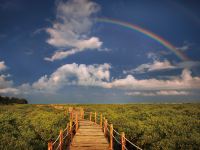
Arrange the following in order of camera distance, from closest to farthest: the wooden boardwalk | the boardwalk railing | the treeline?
1. the boardwalk railing
2. the wooden boardwalk
3. the treeline

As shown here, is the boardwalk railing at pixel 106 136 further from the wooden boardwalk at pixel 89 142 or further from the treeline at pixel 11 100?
the treeline at pixel 11 100

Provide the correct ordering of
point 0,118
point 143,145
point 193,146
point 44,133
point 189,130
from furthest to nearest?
point 0,118
point 44,133
point 189,130
point 143,145
point 193,146

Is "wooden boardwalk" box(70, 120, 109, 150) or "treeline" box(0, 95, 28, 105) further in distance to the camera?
"treeline" box(0, 95, 28, 105)

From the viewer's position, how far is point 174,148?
17625mm

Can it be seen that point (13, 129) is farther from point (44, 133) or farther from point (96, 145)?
point (96, 145)

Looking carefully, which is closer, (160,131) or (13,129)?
(160,131)

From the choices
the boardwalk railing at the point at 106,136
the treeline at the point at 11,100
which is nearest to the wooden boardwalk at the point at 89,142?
the boardwalk railing at the point at 106,136

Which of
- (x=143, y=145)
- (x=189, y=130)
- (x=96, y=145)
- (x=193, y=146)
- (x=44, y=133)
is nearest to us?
(x=193, y=146)

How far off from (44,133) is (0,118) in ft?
23.0

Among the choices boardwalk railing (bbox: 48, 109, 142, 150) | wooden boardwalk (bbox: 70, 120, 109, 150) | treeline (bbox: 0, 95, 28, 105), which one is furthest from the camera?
treeline (bbox: 0, 95, 28, 105)

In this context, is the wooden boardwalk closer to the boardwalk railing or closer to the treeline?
the boardwalk railing


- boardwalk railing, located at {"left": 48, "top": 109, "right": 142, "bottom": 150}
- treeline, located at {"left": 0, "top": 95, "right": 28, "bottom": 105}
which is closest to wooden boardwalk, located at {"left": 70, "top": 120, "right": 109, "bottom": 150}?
boardwalk railing, located at {"left": 48, "top": 109, "right": 142, "bottom": 150}

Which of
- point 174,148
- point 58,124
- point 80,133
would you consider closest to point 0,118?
point 58,124

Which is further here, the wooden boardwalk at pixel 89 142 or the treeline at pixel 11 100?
the treeline at pixel 11 100
